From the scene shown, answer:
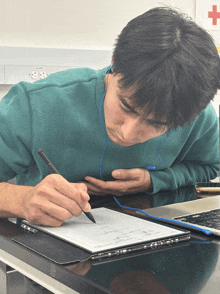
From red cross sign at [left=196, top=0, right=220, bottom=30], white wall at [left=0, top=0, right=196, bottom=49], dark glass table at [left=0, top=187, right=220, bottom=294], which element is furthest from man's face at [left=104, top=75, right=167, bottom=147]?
red cross sign at [left=196, top=0, right=220, bottom=30]

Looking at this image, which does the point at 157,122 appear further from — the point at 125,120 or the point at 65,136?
the point at 65,136

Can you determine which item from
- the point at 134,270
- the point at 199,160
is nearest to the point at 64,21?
the point at 199,160

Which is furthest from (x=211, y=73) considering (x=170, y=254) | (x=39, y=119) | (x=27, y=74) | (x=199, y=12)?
(x=199, y=12)

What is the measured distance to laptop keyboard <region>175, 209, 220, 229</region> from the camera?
0.65 m

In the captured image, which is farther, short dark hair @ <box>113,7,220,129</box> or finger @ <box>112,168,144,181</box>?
finger @ <box>112,168,144,181</box>

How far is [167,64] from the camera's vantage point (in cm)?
64

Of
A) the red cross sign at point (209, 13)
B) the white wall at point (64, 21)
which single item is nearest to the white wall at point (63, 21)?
the white wall at point (64, 21)

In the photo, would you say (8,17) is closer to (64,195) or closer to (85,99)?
(85,99)

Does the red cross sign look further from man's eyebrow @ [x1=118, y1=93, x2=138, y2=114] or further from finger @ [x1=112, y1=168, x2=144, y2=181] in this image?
man's eyebrow @ [x1=118, y1=93, x2=138, y2=114]

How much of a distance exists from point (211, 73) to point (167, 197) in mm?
397

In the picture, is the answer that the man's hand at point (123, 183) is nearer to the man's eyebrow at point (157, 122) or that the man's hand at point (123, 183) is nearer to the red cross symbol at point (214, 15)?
the man's eyebrow at point (157, 122)

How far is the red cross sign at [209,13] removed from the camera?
2.41 m

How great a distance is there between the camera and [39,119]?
948 mm

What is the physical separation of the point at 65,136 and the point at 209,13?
6.12ft
